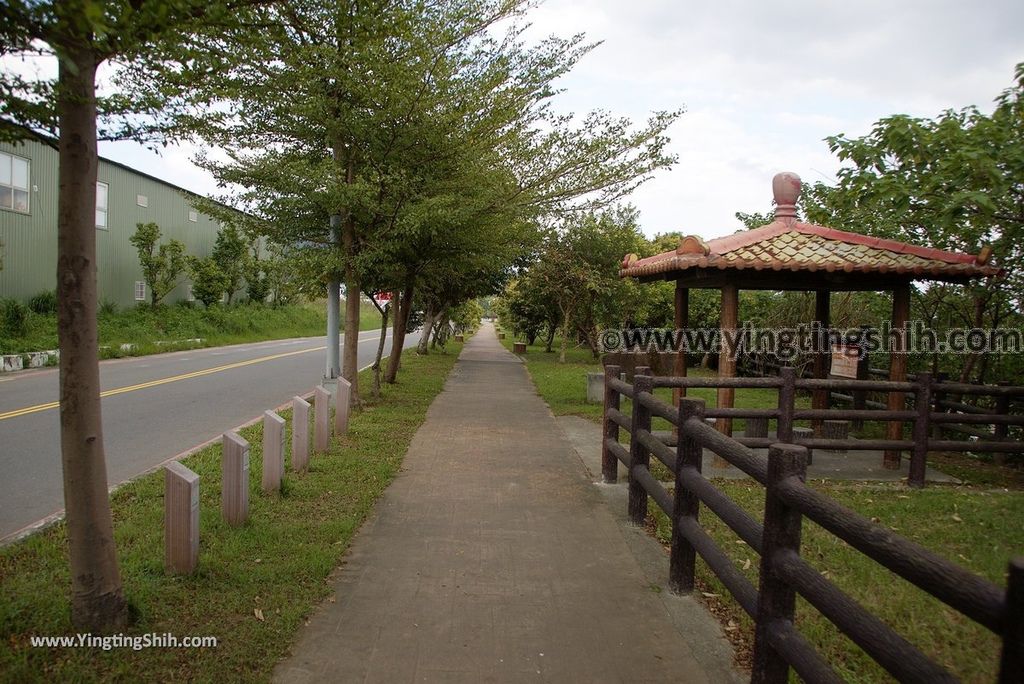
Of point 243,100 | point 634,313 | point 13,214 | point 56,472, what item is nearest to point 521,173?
point 243,100

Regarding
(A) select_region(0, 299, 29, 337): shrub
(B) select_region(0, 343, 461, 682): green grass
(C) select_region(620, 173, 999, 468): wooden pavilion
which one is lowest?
(B) select_region(0, 343, 461, 682): green grass

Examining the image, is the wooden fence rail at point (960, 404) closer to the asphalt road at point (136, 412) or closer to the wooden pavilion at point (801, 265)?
the wooden pavilion at point (801, 265)

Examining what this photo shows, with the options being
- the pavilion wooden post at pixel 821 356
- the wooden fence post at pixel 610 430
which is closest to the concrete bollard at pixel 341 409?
the wooden fence post at pixel 610 430

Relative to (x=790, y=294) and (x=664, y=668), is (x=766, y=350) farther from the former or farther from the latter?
(x=664, y=668)

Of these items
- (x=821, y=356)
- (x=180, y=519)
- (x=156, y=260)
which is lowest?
(x=180, y=519)

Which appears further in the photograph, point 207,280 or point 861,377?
point 207,280

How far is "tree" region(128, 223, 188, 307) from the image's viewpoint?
94.4ft

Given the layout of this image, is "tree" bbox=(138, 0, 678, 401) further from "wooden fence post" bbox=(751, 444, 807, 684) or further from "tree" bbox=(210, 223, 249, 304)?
"tree" bbox=(210, 223, 249, 304)

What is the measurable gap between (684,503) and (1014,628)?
287 cm

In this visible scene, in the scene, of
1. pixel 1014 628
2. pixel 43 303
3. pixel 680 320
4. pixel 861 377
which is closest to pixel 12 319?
pixel 43 303

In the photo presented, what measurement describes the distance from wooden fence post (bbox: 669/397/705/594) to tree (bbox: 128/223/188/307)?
2896 centimetres

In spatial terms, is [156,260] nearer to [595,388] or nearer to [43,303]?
[43,303]

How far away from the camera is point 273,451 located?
21.1 ft

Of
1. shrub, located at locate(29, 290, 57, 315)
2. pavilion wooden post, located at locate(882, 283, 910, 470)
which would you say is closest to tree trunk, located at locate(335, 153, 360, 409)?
pavilion wooden post, located at locate(882, 283, 910, 470)
